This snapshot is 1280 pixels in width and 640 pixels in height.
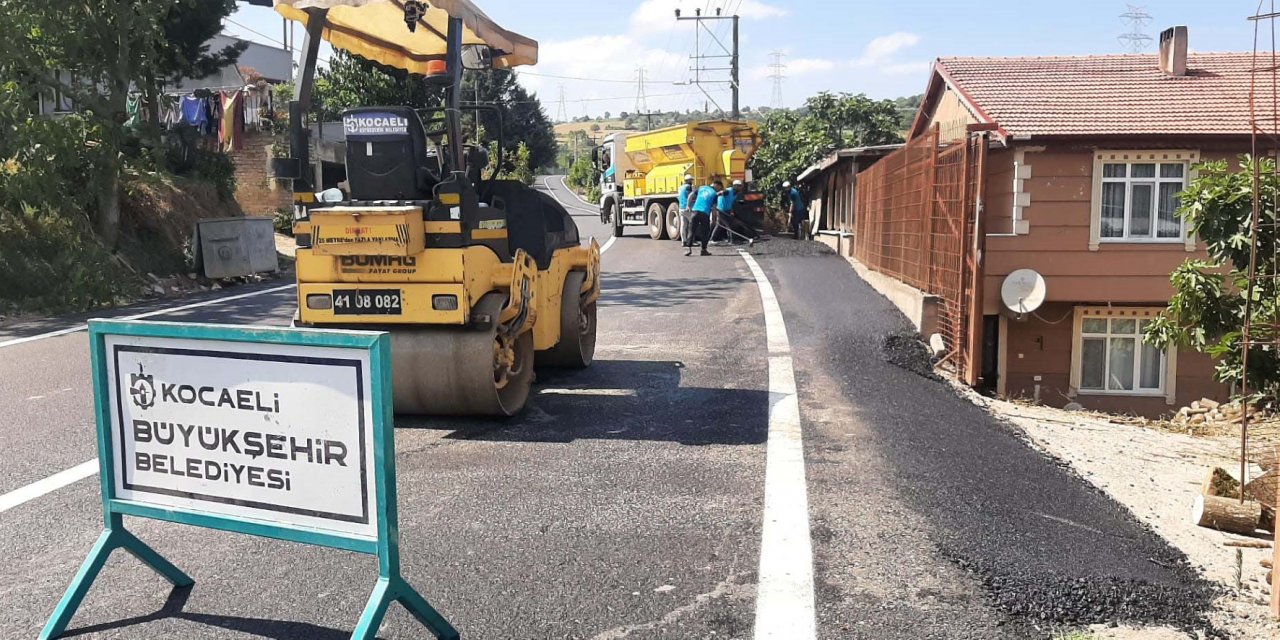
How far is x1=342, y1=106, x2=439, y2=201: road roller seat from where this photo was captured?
22.9 feet

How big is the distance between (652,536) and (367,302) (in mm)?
3025

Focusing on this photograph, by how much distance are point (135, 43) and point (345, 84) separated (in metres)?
14.6

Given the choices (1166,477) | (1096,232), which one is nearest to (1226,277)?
Result: (1166,477)

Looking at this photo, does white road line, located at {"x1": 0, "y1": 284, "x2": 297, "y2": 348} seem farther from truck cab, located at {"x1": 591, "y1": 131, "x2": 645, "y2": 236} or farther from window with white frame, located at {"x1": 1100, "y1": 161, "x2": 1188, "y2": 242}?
truck cab, located at {"x1": 591, "y1": 131, "x2": 645, "y2": 236}

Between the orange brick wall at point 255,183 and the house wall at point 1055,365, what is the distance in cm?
2242

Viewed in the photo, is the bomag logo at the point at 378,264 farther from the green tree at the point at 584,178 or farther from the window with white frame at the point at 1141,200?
the green tree at the point at 584,178

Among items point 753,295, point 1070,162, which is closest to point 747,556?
point 753,295

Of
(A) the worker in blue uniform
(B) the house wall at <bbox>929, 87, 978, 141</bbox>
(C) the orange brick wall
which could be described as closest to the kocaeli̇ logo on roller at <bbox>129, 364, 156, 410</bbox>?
(B) the house wall at <bbox>929, 87, 978, 141</bbox>

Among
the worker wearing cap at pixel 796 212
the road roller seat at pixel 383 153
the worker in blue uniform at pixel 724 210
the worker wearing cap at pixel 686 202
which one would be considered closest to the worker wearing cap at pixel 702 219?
the worker wearing cap at pixel 686 202

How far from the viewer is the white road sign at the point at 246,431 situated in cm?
366

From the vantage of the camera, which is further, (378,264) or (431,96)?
(431,96)

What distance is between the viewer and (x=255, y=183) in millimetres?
32062

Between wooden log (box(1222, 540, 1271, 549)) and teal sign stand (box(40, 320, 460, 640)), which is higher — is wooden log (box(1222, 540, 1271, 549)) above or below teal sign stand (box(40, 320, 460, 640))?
below

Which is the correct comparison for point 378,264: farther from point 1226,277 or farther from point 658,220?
point 658,220
